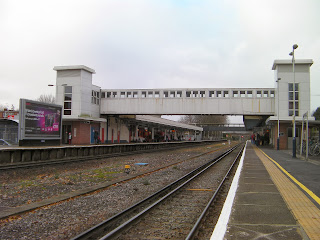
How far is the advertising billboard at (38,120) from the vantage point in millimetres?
22203

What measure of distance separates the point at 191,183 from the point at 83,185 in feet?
13.1

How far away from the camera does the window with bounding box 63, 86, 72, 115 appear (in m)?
37.8

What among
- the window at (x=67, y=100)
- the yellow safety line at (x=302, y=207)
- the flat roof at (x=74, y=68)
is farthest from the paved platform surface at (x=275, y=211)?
the window at (x=67, y=100)

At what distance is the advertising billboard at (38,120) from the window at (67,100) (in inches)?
429

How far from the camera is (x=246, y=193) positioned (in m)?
8.23

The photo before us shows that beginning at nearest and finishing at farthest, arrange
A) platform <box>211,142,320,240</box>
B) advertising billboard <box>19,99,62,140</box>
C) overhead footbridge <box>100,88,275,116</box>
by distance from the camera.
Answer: platform <box>211,142,320,240</box>, advertising billboard <box>19,99,62,140</box>, overhead footbridge <box>100,88,275,116</box>

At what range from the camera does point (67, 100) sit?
38.0 m

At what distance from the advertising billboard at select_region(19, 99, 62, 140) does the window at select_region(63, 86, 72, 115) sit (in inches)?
429

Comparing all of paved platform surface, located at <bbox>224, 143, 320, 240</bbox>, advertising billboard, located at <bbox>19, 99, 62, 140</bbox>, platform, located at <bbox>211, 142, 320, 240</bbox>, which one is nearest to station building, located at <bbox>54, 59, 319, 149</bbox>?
advertising billboard, located at <bbox>19, 99, 62, 140</bbox>

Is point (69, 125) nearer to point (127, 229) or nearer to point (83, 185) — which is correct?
point (83, 185)

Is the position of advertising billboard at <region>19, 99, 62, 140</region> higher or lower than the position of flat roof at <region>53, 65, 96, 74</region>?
lower

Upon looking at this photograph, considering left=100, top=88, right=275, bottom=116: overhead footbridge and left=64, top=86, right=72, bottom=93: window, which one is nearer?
left=100, top=88, right=275, bottom=116: overhead footbridge

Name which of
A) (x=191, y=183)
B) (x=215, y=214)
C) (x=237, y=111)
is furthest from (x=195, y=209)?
(x=237, y=111)

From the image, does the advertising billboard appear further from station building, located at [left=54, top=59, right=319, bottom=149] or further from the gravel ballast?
the gravel ballast
